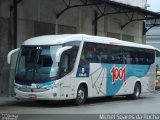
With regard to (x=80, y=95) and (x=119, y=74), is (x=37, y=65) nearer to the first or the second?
(x=80, y=95)

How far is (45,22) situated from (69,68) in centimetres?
782

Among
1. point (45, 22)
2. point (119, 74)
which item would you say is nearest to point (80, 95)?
point (119, 74)

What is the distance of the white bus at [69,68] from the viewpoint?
2003cm

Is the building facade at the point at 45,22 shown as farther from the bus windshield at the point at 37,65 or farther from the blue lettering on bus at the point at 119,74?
the blue lettering on bus at the point at 119,74

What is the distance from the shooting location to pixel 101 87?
23.2 metres

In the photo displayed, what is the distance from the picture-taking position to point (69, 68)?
20.7 m

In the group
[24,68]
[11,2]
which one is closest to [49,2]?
[11,2]

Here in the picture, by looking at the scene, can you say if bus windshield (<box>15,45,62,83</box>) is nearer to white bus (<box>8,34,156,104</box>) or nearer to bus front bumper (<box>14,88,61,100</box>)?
white bus (<box>8,34,156,104</box>)

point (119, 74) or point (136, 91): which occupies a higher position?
point (119, 74)

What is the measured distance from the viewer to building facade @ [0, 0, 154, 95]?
2503 cm

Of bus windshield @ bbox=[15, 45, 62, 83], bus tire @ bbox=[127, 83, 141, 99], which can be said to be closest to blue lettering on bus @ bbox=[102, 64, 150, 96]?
bus tire @ bbox=[127, 83, 141, 99]

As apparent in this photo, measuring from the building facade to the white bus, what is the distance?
12.3 feet

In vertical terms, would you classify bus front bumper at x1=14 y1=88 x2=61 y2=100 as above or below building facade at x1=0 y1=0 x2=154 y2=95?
below

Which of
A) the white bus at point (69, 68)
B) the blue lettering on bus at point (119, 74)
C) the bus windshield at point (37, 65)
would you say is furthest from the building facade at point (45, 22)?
the blue lettering on bus at point (119, 74)
